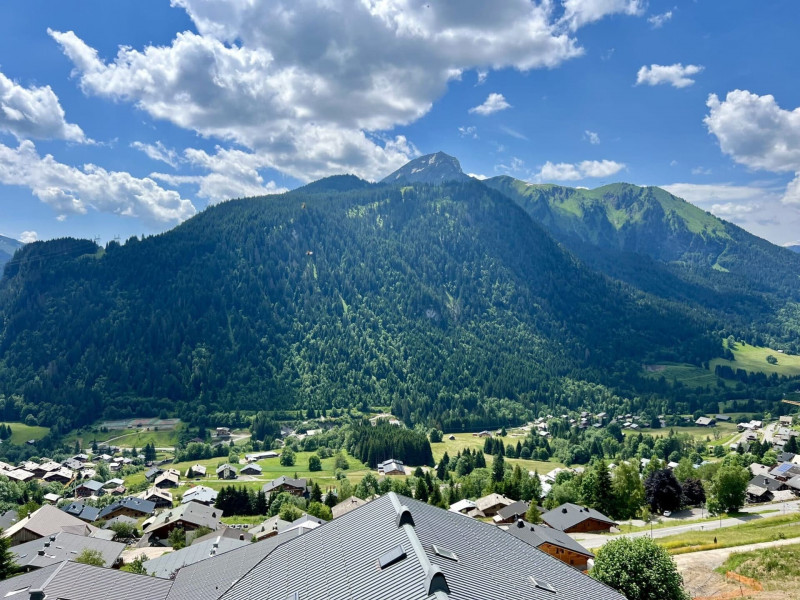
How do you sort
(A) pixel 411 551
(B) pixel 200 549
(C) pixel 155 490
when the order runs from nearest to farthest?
1. (A) pixel 411 551
2. (B) pixel 200 549
3. (C) pixel 155 490

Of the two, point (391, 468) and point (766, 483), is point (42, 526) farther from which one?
point (766, 483)

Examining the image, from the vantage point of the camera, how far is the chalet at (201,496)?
398 feet

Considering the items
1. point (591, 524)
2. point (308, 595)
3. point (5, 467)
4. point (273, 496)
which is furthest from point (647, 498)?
point (5, 467)

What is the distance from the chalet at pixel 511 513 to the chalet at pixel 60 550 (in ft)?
190

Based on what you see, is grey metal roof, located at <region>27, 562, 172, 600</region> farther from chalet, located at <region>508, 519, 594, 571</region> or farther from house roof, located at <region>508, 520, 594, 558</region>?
chalet, located at <region>508, 519, 594, 571</region>

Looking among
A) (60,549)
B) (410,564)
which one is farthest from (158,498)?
(410,564)

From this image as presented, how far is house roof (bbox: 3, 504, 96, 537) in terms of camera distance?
80875 millimetres

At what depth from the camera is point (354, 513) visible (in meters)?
28.2

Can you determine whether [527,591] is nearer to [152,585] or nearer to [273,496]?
[152,585]

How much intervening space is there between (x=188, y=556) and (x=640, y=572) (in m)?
45.7

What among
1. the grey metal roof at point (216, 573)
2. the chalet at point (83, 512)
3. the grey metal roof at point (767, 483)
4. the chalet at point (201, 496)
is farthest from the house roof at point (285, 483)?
the grey metal roof at point (767, 483)

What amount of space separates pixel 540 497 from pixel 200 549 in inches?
2996

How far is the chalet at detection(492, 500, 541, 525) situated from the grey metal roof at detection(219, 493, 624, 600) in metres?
67.4

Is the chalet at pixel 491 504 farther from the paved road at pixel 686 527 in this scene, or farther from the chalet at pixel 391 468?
the chalet at pixel 391 468
